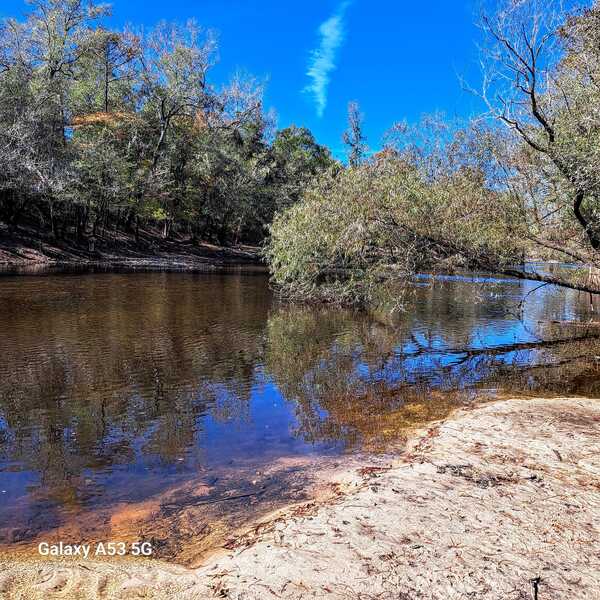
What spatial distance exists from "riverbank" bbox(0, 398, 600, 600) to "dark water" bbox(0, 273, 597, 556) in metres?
1.42

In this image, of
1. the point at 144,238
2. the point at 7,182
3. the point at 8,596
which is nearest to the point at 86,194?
the point at 7,182

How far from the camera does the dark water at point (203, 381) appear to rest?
21.0 ft

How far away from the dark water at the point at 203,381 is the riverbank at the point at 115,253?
1636cm

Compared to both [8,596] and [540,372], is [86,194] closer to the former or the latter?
[540,372]

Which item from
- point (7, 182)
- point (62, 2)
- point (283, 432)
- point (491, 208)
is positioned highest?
point (62, 2)

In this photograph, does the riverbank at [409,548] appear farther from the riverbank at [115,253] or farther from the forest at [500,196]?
the riverbank at [115,253]

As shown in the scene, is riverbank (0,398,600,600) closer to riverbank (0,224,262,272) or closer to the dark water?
the dark water

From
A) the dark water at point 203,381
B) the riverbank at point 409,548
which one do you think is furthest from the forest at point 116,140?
the riverbank at point 409,548

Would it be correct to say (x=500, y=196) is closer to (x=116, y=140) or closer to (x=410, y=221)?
(x=410, y=221)

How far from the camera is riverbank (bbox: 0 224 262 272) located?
120 ft

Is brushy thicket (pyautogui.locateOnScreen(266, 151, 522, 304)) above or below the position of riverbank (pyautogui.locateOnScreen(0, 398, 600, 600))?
above

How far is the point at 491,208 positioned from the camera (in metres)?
13.9

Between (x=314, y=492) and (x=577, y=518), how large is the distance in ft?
9.08

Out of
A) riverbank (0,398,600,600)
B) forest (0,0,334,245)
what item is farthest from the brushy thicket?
forest (0,0,334,245)
